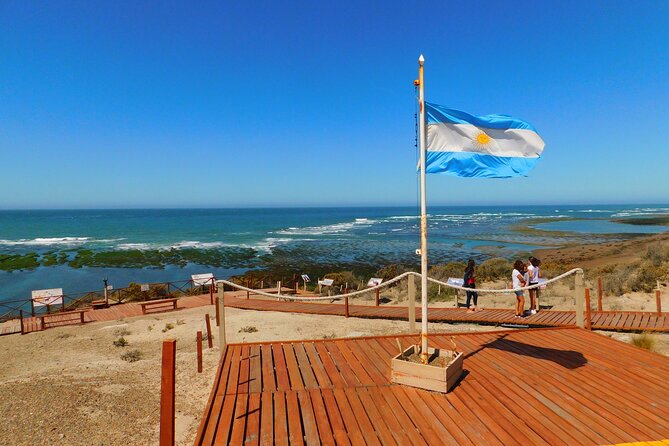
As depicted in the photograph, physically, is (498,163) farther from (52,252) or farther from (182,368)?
(52,252)

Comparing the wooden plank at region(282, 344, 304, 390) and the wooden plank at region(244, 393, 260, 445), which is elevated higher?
the wooden plank at region(244, 393, 260, 445)

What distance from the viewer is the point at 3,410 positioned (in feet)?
24.0

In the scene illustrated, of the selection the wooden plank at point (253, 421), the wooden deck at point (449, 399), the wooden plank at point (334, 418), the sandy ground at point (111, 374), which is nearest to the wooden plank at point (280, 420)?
the wooden deck at point (449, 399)

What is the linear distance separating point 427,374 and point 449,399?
0.37 meters

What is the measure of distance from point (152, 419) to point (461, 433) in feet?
18.7

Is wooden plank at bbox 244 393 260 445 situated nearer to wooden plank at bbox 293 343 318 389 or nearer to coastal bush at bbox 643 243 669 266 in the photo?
wooden plank at bbox 293 343 318 389

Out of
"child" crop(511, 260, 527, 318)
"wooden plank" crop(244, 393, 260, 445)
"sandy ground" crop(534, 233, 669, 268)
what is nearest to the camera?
"wooden plank" crop(244, 393, 260, 445)

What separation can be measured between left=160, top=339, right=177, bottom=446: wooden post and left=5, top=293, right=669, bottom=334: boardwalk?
974 cm

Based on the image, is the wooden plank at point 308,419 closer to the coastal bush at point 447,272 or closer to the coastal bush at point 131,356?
the coastal bush at point 131,356

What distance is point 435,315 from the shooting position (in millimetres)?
12344

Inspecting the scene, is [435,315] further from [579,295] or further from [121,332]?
[121,332]

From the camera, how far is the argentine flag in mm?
5445

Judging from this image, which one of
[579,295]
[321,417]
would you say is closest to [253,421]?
[321,417]

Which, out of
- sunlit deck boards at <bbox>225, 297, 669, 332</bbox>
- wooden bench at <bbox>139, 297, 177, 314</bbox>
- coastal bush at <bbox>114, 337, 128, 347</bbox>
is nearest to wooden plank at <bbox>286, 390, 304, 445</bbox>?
sunlit deck boards at <bbox>225, 297, 669, 332</bbox>
